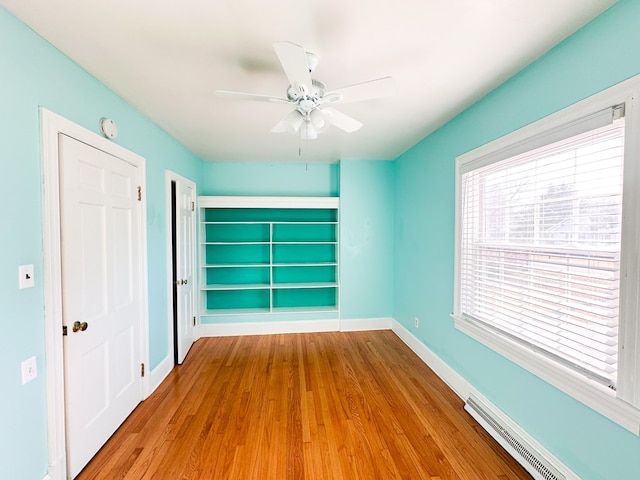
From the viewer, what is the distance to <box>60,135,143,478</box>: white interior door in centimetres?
160

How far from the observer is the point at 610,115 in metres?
1.26

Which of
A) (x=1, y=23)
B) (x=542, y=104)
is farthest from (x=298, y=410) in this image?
(x=1, y=23)

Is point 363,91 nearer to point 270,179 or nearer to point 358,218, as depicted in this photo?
point 358,218

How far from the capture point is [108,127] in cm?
189

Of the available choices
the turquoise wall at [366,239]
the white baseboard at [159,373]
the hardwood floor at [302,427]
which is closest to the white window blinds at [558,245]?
the hardwood floor at [302,427]

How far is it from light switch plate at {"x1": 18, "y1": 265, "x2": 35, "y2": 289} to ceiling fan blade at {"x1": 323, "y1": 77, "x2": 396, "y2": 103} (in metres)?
1.79

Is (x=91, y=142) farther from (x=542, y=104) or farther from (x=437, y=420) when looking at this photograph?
(x=437, y=420)

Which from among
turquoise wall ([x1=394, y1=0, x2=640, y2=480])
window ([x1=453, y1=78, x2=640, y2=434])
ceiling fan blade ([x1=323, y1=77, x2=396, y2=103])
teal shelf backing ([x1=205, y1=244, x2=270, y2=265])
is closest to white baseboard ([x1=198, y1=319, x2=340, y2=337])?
teal shelf backing ([x1=205, y1=244, x2=270, y2=265])

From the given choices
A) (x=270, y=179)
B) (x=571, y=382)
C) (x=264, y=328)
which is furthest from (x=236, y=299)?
(x=571, y=382)

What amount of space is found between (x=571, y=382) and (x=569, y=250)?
702 mm

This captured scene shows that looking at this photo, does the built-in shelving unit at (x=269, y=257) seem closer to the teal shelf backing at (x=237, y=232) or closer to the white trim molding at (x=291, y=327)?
the teal shelf backing at (x=237, y=232)

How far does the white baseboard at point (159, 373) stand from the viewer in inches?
97.8

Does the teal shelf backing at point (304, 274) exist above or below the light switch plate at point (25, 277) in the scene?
below

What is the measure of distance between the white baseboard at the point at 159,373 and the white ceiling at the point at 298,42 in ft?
7.84
